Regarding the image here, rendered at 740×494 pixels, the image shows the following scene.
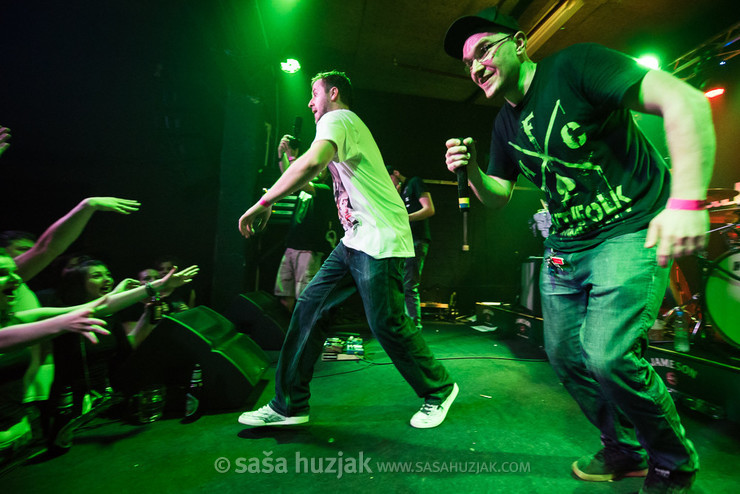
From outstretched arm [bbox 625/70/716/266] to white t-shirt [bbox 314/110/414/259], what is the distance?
3.70ft

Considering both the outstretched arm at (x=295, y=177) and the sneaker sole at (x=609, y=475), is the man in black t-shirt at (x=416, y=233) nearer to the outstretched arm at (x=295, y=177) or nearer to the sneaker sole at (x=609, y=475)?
the outstretched arm at (x=295, y=177)

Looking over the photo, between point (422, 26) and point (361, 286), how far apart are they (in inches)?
201

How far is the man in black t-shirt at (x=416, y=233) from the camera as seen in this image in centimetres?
428

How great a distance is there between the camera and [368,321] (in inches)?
70.1

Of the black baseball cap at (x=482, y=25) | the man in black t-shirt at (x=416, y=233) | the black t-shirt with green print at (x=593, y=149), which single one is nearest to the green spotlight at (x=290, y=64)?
the man in black t-shirt at (x=416, y=233)

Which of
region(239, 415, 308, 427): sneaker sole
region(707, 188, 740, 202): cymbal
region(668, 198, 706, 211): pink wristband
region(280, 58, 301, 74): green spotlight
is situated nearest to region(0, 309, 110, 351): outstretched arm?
region(239, 415, 308, 427): sneaker sole

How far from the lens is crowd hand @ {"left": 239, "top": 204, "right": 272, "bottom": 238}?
1.59 m

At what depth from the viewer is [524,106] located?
1342 millimetres

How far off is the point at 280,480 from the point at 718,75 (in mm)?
8840

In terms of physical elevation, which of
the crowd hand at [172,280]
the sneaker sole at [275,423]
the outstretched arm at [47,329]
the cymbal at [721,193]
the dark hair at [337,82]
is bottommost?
the sneaker sole at [275,423]

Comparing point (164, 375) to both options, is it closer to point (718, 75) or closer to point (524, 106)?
point (524, 106)

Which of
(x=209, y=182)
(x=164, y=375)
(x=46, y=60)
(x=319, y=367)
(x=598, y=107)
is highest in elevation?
(x=46, y=60)

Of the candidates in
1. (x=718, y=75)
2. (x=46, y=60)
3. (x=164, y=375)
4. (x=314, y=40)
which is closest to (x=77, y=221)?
(x=164, y=375)

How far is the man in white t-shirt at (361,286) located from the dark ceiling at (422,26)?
392 centimetres
